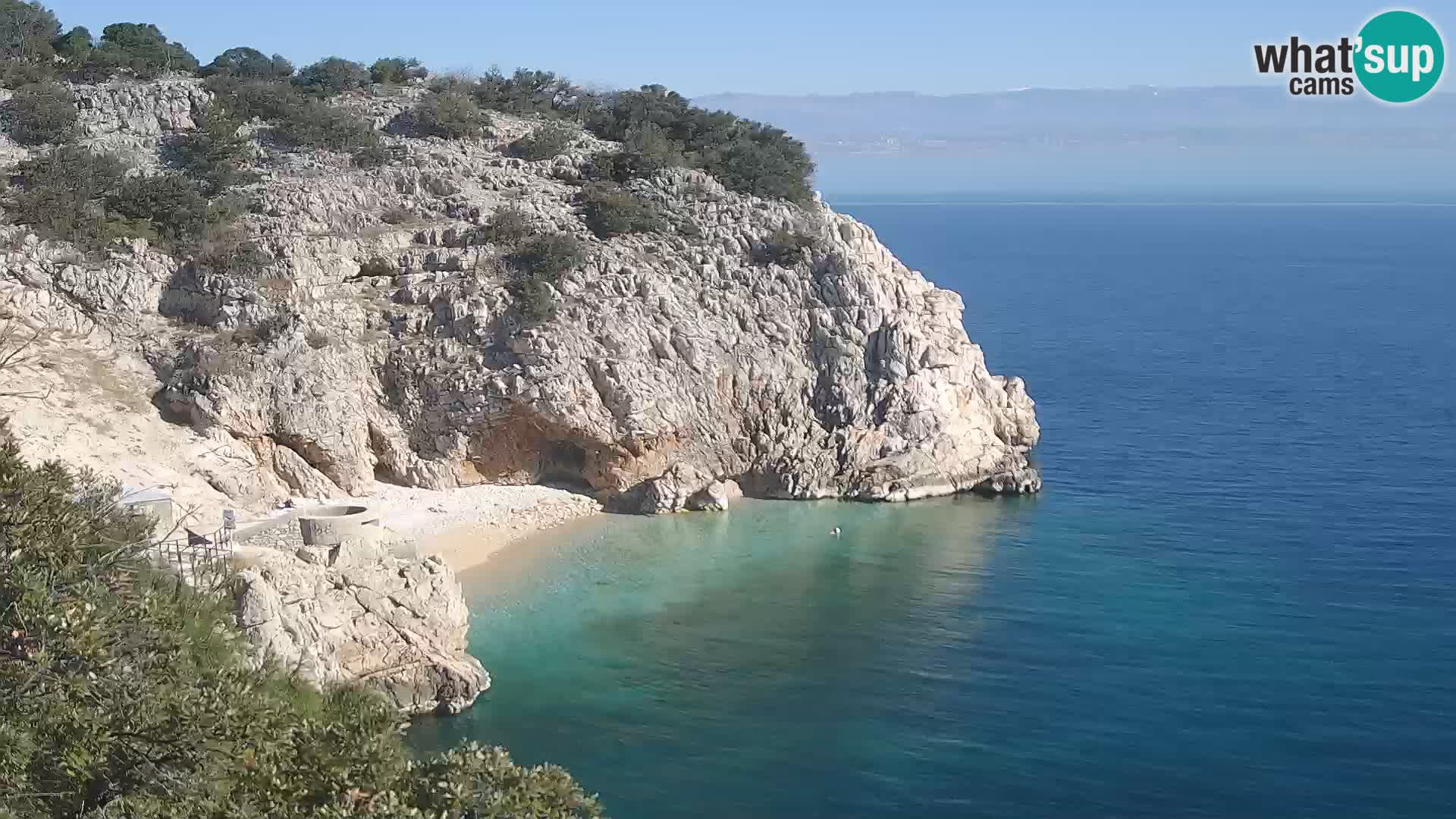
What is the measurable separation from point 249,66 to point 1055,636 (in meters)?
31.7

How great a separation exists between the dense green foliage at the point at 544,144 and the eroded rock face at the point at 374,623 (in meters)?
19.3

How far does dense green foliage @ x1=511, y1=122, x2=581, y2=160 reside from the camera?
4203 centimetres

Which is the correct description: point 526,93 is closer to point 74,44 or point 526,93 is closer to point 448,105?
point 448,105

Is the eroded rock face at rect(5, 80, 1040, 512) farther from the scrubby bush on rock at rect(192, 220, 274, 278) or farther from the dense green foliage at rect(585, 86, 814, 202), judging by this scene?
the dense green foliage at rect(585, 86, 814, 202)

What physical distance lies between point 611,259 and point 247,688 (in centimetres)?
2588

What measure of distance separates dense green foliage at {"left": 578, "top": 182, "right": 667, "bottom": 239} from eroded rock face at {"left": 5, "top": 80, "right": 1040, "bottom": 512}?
0.44 metres

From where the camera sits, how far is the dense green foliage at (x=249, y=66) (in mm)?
44781

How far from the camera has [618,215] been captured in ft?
128

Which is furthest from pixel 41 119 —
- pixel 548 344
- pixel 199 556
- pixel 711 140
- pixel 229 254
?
pixel 199 556

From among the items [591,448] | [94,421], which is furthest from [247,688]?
[591,448]

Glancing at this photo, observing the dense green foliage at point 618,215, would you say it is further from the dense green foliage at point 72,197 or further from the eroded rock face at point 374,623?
the eroded rock face at point 374,623

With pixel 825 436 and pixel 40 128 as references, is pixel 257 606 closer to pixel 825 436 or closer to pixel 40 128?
pixel 825 436

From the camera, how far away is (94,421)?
30.9 metres

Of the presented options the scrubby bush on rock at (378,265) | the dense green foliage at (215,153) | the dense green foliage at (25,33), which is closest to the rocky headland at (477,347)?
the scrubby bush on rock at (378,265)
